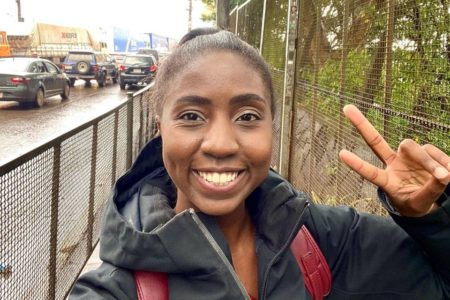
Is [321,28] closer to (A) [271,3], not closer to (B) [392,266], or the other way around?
(A) [271,3]

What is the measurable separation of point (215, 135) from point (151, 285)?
47 cm

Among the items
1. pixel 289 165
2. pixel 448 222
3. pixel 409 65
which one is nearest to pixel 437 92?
pixel 409 65

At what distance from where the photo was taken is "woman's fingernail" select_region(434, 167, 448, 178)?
1.39 meters

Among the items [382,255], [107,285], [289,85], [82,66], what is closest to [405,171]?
[382,255]

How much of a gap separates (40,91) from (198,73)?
16284 mm

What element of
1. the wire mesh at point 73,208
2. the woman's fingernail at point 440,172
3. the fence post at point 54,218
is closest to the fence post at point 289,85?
the wire mesh at point 73,208

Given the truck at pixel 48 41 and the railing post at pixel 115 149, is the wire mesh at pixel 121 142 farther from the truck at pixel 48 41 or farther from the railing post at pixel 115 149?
the truck at pixel 48 41

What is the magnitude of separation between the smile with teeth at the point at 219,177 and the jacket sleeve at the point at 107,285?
0.37 m

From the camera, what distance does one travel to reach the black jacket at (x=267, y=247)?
4.55 ft

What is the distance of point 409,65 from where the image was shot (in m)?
2.72

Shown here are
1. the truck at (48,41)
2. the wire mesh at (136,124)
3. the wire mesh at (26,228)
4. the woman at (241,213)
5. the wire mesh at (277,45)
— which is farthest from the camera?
the truck at (48,41)

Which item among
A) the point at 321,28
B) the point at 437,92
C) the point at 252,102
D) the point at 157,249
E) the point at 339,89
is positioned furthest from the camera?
the point at 321,28

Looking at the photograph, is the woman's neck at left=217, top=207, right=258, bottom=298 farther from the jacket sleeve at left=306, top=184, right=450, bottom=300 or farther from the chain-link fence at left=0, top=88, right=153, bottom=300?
the chain-link fence at left=0, top=88, right=153, bottom=300

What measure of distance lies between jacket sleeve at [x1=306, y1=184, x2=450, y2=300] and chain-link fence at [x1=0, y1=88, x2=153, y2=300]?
1374mm
